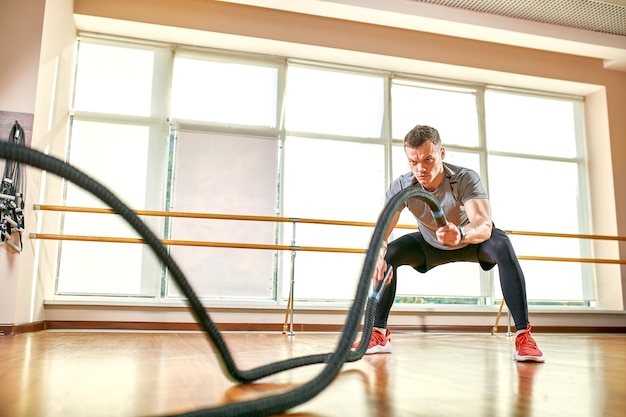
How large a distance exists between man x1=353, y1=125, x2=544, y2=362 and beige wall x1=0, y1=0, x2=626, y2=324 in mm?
2378

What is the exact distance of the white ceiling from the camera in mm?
4258

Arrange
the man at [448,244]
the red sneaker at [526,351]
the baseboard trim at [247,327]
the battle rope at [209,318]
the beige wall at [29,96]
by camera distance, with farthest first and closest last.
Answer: the baseboard trim at [247,327] → the beige wall at [29,96] → the man at [448,244] → the red sneaker at [526,351] → the battle rope at [209,318]

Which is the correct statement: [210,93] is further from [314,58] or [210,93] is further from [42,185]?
[42,185]

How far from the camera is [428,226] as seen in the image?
2.20m

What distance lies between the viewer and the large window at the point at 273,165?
13.6ft

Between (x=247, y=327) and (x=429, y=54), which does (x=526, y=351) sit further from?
(x=429, y=54)

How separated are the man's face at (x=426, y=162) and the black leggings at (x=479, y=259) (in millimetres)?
309

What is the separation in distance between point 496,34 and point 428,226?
125 inches

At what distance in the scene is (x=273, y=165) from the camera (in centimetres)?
443

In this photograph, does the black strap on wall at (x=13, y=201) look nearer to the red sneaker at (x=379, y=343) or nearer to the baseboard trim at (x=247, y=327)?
the baseboard trim at (x=247, y=327)

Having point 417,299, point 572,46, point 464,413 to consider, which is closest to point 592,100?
point 572,46

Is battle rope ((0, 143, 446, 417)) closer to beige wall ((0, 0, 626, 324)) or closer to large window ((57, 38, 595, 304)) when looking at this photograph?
beige wall ((0, 0, 626, 324))

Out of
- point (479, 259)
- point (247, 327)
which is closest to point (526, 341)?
point (479, 259)

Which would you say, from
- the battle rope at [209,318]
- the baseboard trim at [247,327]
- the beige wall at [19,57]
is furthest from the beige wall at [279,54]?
the battle rope at [209,318]
